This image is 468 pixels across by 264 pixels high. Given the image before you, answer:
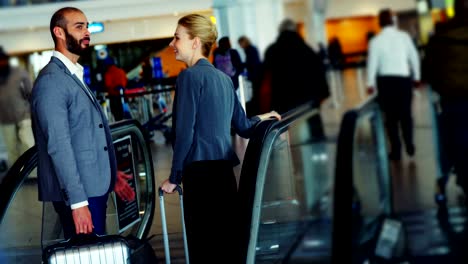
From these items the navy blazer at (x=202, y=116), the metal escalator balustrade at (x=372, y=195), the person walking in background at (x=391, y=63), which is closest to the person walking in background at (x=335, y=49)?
the person walking in background at (x=391, y=63)

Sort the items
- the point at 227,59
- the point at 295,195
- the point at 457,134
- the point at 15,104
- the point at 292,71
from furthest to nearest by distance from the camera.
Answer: the point at 292,71, the point at 295,195, the point at 457,134, the point at 15,104, the point at 227,59

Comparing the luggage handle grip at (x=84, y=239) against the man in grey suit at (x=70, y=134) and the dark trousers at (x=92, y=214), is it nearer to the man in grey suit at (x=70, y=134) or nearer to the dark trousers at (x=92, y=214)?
the man in grey suit at (x=70, y=134)

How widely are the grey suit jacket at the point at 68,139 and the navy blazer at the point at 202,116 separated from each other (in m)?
0.32

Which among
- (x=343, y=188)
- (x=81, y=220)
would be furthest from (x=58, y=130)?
(x=343, y=188)

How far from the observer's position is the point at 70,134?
4262 millimetres

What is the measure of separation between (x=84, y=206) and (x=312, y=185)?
433 centimetres

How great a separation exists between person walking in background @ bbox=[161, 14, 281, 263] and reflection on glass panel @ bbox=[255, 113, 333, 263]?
207 mm

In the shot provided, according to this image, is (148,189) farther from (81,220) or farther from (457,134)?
(457,134)

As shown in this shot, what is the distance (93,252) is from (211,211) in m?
0.74

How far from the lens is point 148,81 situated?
5.12 meters

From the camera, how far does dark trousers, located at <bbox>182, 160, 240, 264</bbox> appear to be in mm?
4559

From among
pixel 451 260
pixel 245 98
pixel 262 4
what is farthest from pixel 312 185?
pixel 245 98

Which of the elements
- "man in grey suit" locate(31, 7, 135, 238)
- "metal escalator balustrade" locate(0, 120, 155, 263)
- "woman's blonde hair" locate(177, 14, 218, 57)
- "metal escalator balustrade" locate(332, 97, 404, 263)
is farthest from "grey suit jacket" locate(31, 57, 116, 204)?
"metal escalator balustrade" locate(332, 97, 404, 263)

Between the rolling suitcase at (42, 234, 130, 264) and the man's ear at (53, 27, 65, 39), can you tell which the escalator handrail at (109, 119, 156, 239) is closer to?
the man's ear at (53, 27, 65, 39)
